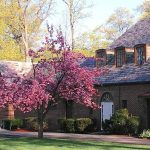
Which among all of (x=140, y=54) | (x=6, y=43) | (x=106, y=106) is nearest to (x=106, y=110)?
(x=106, y=106)

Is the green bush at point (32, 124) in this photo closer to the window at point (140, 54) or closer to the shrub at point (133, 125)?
the shrub at point (133, 125)

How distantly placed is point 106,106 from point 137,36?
21.8 ft

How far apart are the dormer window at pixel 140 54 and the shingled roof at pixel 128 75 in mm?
427

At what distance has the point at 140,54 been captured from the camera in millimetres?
34406

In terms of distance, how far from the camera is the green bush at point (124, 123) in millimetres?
31031

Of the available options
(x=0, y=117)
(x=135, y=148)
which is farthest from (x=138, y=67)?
(x=0, y=117)

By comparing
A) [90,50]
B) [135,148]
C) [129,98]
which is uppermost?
[90,50]

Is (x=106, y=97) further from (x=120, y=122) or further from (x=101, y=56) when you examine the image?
(x=120, y=122)

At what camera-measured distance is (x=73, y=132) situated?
34.7m

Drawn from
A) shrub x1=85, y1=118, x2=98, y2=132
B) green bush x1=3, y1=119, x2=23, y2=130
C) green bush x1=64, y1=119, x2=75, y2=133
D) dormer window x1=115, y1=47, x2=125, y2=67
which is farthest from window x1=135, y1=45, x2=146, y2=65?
green bush x1=3, y1=119, x2=23, y2=130

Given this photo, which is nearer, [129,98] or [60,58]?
[60,58]

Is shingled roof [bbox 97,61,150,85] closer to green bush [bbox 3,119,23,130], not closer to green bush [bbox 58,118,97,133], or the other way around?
green bush [bbox 58,118,97,133]

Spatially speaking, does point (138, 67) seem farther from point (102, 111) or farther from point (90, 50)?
point (90, 50)

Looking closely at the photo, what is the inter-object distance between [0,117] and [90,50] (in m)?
24.6
